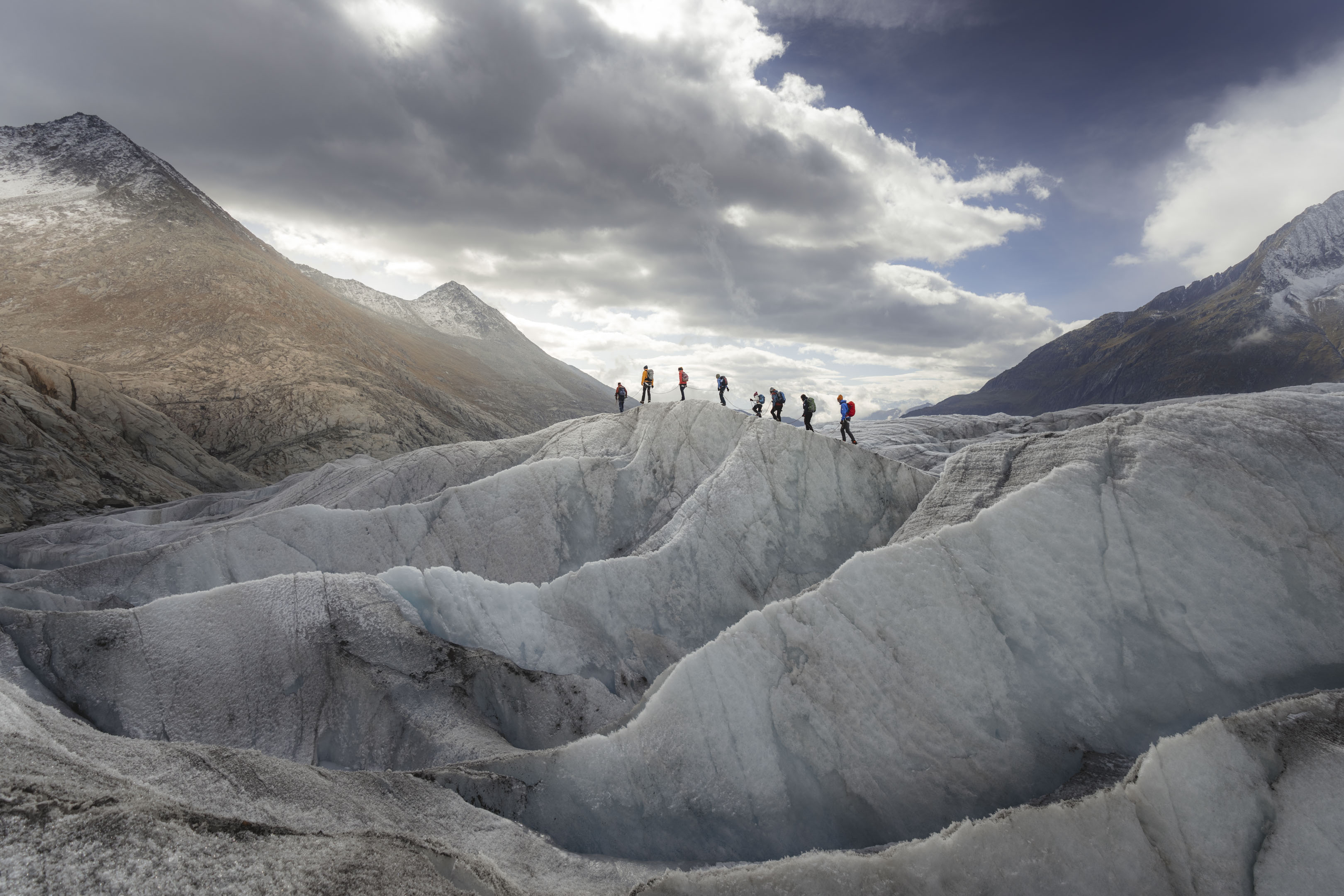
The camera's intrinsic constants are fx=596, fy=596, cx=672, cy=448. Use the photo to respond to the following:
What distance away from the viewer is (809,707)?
896 centimetres

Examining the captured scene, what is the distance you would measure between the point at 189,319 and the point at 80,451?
49125 mm

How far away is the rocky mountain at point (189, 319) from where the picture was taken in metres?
67.8

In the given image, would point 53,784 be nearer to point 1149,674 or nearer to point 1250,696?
point 1149,674

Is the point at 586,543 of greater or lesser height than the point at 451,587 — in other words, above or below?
below

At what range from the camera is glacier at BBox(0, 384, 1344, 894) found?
17.5ft

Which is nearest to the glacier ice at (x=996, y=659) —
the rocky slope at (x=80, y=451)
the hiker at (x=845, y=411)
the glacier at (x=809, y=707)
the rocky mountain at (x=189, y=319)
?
the glacier at (x=809, y=707)

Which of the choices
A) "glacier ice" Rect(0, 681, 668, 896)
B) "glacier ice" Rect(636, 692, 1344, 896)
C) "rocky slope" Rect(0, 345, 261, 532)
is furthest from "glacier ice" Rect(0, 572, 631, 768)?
"rocky slope" Rect(0, 345, 261, 532)

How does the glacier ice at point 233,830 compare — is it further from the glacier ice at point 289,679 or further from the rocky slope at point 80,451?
the rocky slope at point 80,451

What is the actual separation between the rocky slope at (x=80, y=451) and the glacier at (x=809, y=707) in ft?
87.4

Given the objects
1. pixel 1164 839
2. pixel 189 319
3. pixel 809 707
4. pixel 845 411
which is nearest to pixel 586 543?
pixel 845 411

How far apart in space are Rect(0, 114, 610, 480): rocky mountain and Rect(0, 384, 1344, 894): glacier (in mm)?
59218

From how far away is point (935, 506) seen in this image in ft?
39.5

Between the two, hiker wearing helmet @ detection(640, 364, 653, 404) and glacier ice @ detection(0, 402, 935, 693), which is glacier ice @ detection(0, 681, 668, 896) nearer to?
glacier ice @ detection(0, 402, 935, 693)

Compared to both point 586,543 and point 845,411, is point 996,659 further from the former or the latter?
point 586,543
